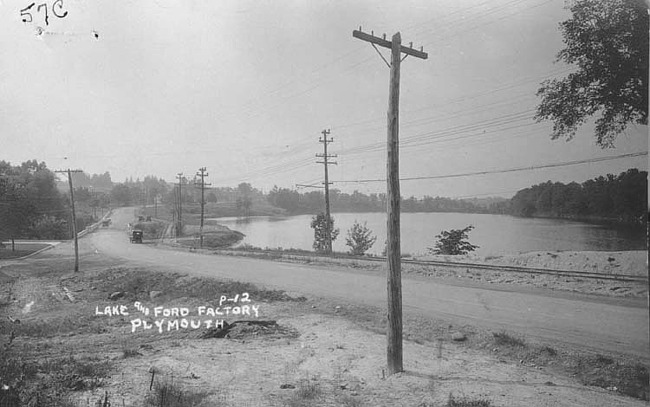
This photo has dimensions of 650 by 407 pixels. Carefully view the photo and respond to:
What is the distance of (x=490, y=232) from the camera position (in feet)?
30.3

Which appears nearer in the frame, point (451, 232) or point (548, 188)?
point (548, 188)

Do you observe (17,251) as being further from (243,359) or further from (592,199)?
(592,199)

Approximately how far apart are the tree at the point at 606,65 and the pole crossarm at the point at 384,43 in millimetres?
1428

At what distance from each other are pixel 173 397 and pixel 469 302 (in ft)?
19.9

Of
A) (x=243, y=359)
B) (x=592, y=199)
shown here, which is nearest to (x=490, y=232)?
(x=592, y=199)

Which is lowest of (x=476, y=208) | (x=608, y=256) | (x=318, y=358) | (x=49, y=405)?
(x=318, y=358)

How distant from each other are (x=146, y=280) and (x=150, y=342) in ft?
7.99

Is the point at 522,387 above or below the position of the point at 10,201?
below

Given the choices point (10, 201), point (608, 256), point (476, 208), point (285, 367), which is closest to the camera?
point (10, 201)

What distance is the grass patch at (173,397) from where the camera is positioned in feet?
12.7

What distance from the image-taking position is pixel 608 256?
221 inches

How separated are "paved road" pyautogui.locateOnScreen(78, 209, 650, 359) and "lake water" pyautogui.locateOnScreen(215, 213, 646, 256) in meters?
0.93

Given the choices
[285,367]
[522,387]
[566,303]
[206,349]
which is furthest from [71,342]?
[566,303]

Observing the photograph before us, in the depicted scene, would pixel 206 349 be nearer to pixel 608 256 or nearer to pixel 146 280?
pixel 146 280
